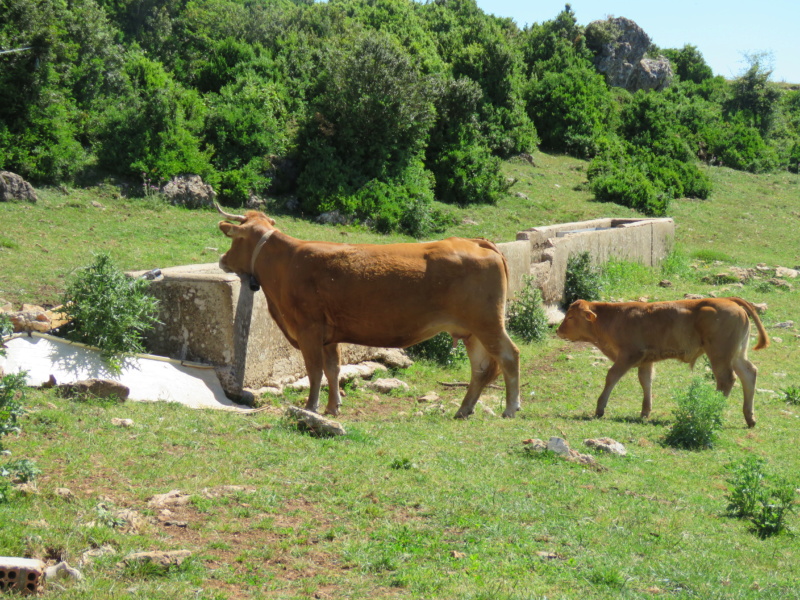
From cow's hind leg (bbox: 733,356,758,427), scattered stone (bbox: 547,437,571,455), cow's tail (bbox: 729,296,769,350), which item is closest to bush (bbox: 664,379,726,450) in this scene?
cow's hind leg (bbox: 733,356,758,427)

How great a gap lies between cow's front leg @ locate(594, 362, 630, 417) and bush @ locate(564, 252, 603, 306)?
21.8ft

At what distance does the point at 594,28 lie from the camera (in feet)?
170

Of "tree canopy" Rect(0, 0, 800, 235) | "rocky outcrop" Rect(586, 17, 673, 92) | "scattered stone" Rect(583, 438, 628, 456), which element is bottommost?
"scattered stone" Rect(583, 438, 628, 456)

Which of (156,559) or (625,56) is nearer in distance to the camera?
(156,559)

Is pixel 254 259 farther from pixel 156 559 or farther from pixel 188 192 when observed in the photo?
pixel 188 192

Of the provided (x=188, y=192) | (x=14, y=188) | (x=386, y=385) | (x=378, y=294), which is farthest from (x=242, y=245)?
(x=188, y=192)

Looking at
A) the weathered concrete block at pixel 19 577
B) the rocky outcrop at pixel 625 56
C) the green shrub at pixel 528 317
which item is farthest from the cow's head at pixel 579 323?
the rocky outcrop at pixel 625 56

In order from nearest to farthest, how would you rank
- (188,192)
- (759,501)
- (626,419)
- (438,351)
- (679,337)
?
(759,501), (626,419), (679,337), (438,351), (188,192)

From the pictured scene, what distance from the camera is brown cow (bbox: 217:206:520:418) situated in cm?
916

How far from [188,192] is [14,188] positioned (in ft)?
14.1

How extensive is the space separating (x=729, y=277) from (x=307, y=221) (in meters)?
10.9

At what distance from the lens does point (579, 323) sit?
1171 centimetres

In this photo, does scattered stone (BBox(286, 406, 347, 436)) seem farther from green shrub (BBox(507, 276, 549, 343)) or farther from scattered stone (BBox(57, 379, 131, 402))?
green shrub (BBox(507, 276, 549, 343))

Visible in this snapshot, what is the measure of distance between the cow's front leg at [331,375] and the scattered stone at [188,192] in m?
12.2
